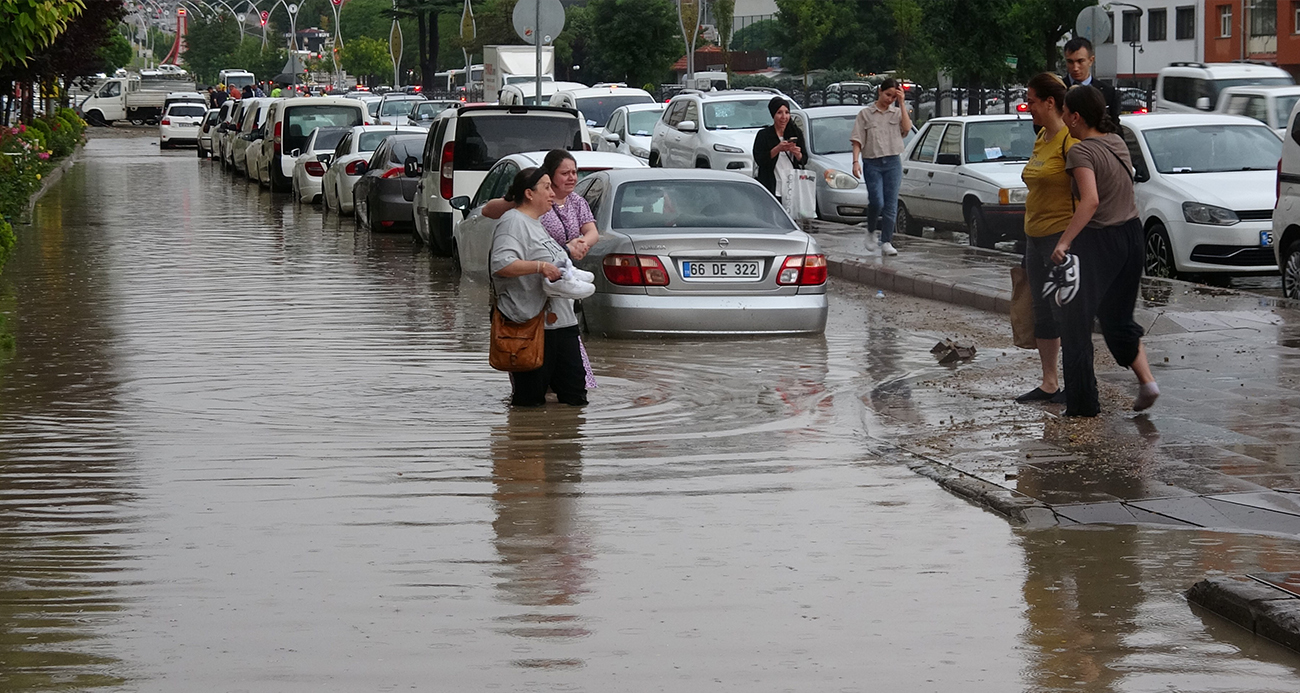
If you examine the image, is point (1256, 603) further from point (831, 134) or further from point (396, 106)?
point (396, 106)

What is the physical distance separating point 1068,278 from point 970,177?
11.1m

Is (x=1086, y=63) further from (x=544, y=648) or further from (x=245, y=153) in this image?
(x=245, y=153)

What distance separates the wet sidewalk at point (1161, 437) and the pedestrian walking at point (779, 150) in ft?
22.6

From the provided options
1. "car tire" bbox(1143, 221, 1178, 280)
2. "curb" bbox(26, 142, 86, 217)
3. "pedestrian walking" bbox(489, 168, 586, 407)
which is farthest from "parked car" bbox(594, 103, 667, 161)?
"pedestrian walking" bbox(489, 168, 586, 407)

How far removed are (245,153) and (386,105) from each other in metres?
9.97

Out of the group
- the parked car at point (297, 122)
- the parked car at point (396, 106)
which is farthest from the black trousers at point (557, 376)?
the parked car at point (396, 106)

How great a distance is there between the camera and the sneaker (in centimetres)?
898

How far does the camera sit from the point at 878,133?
1833cm

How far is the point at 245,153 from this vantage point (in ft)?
131

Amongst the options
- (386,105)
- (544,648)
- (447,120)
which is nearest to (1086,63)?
(544,648)

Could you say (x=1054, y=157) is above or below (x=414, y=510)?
above

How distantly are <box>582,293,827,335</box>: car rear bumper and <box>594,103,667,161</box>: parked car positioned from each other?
17.4 meters

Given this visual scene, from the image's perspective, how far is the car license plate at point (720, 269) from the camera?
12656 mm

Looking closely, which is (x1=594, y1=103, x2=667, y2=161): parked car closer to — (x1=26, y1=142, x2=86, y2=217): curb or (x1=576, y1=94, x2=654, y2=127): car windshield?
(x1=576, y1=94, x2=654, y2=127): car windshield
